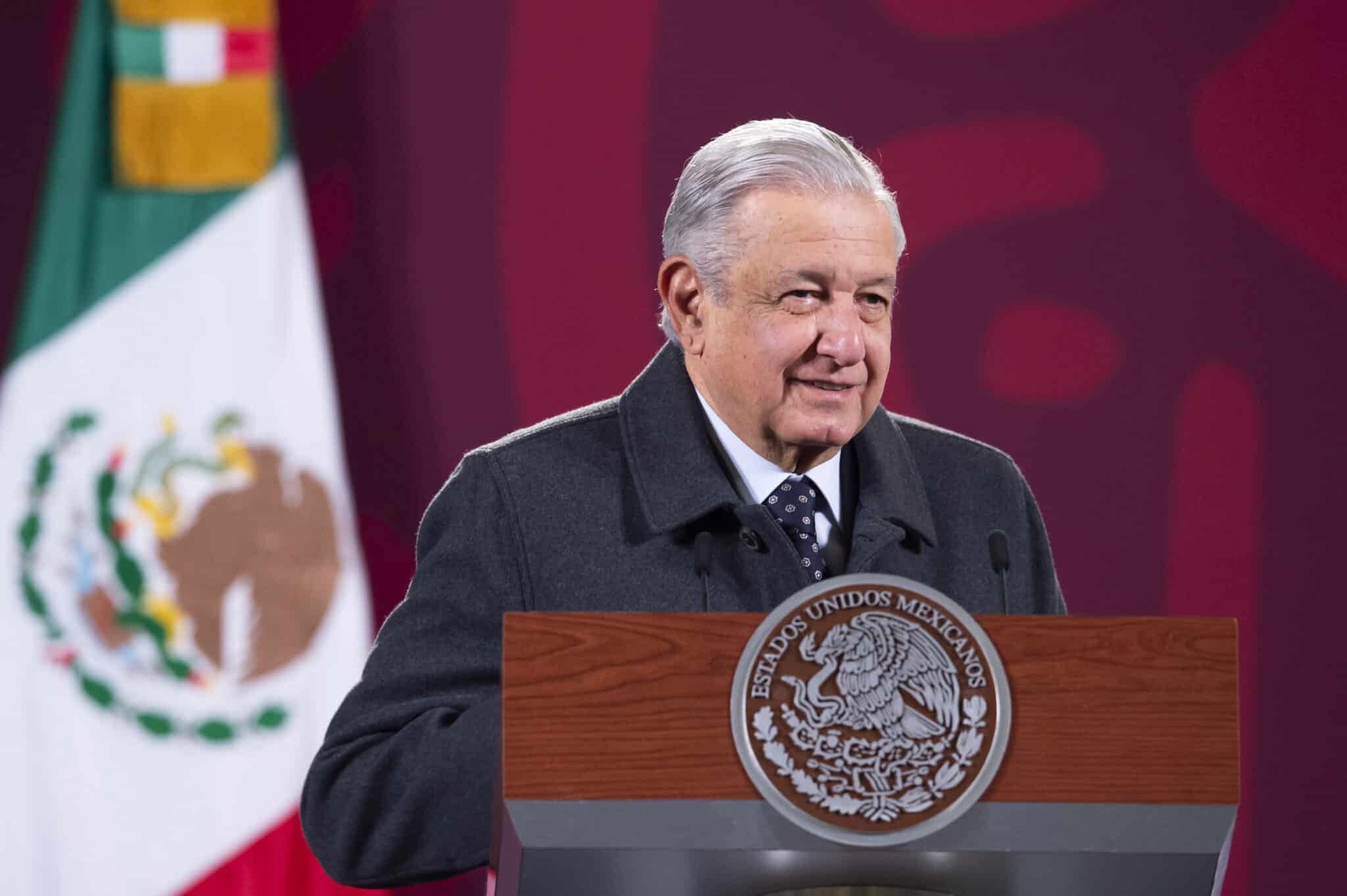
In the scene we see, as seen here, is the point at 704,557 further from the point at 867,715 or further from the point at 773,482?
the point at 867,715

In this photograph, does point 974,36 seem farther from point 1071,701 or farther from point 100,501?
point 1071,701

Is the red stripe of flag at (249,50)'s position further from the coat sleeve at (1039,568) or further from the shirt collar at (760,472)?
the coat sleeve at (1039,568)

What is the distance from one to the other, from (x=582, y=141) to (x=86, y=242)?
92 cm

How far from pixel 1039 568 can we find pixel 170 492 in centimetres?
167

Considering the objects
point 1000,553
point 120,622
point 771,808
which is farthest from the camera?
point 120,622

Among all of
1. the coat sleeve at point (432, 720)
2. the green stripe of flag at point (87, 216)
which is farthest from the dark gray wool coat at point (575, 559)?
the green stripe of flag at point (87, 216)

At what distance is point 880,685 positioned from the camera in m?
1.11

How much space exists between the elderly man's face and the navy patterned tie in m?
0.05

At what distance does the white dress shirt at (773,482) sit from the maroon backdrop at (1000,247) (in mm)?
1365

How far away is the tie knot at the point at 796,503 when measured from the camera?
1.74 m

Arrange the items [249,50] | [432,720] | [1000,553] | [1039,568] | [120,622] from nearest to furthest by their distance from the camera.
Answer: [432,720], [1000,553], [1039,568], [120,622], [249,50]

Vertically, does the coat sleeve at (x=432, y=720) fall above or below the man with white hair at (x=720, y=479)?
below

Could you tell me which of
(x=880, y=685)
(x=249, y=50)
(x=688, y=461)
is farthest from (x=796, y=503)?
(x=249, y=50)

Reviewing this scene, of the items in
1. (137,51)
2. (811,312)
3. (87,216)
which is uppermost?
(137,51)
